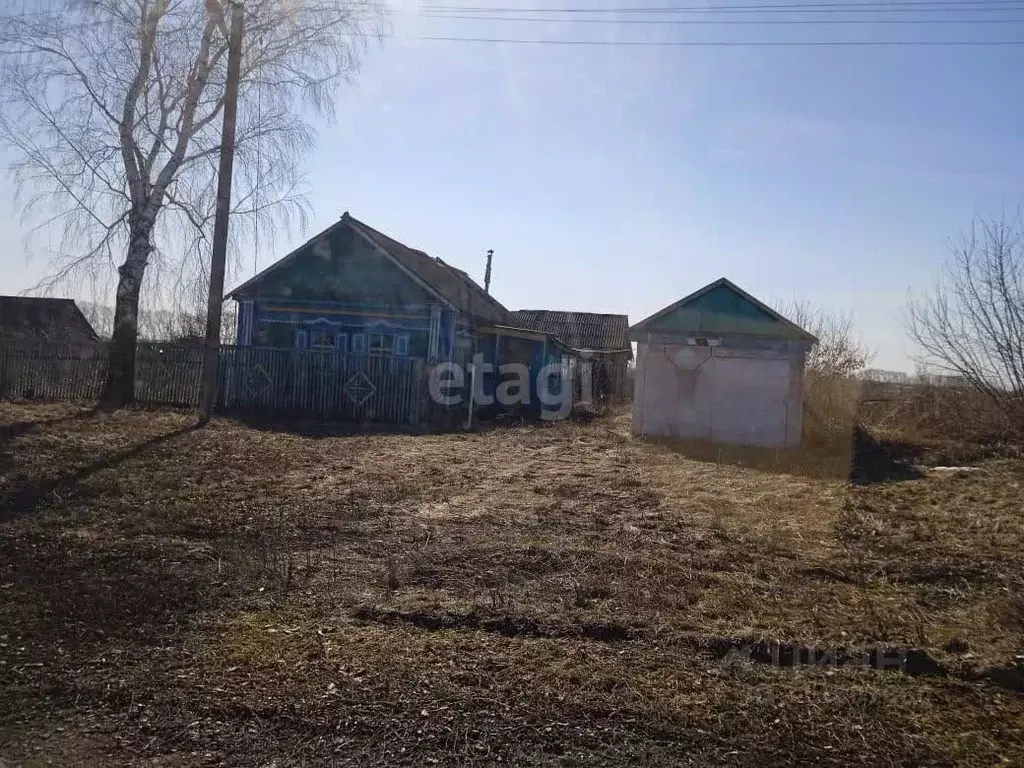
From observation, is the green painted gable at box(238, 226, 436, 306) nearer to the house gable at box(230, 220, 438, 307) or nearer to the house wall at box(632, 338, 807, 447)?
the house gable at box(230, 220, 438, 307)

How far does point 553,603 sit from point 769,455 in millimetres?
11772

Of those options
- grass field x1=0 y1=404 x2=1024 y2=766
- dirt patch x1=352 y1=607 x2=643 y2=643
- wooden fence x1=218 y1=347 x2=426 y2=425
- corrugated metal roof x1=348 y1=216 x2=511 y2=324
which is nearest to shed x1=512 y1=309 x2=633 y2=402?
corrugated metal roof x1=348 y1=216 x2=511 y2=324

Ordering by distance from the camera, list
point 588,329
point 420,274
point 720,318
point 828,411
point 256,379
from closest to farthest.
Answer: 1. point 720,318
2. point 828,411
3. point 256,379
4. point 420,274
5. point 588,329

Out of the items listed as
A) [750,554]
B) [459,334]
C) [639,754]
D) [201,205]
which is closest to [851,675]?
[639,754]

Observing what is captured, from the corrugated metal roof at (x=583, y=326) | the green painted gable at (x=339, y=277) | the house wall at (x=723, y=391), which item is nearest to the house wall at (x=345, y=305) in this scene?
the green painted gable at (x=339, y=277)

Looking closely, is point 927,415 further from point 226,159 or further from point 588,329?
point 588,329

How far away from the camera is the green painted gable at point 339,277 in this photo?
2319 cm

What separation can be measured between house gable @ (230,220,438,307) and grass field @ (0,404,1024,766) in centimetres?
1259

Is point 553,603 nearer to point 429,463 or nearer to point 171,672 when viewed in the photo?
point 171,672

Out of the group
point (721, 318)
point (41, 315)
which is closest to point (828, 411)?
point (721, 318)

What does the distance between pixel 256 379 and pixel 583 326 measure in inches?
1160

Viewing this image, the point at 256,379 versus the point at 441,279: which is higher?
the point at 441,279

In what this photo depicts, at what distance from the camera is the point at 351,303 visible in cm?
2345

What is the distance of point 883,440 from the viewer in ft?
61.8
